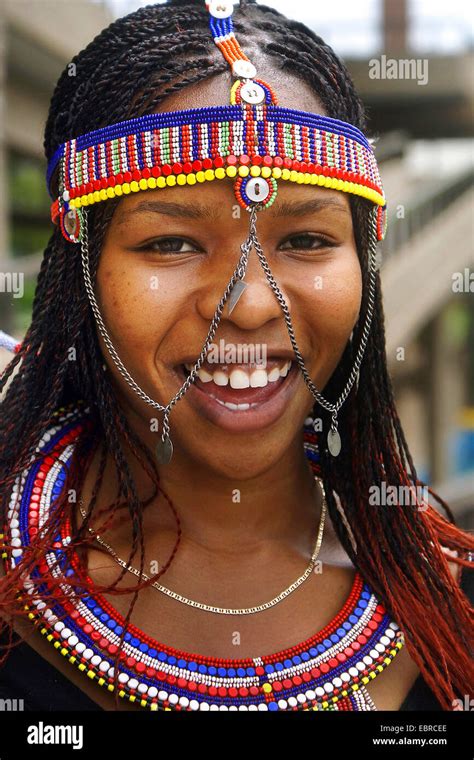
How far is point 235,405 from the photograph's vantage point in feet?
5.97

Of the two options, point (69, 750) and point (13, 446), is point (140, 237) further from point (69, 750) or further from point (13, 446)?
point (69, 750)

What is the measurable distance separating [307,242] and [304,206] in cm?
8

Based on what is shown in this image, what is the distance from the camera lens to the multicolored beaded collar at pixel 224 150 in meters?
1.73

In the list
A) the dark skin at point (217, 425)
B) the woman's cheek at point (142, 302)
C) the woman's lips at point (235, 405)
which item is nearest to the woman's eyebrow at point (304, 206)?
the dark skin at point (217, 425)

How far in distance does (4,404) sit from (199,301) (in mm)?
643

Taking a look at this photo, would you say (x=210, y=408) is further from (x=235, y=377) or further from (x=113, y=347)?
(x=113, y=347)

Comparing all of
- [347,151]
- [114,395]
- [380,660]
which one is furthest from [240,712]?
[347,151]

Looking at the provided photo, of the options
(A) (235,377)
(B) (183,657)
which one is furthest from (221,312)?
(B) (183,657)

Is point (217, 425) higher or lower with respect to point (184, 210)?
lower

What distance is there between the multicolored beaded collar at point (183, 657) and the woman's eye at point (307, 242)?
2.47ft

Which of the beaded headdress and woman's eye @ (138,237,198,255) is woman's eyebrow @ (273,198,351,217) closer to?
the beaded headdress

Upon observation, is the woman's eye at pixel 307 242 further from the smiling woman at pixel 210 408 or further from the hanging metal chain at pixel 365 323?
the hanging metal chain at pixel 365 323

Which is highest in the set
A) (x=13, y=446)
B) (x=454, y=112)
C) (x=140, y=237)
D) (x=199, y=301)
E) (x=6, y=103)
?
(x=454, y=112)

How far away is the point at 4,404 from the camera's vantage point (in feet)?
6.93
